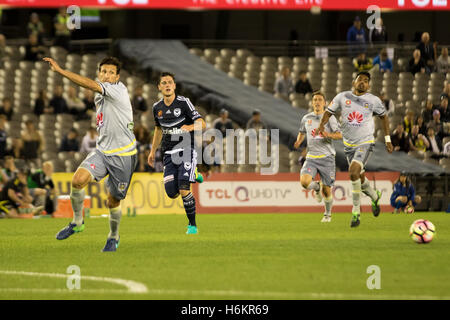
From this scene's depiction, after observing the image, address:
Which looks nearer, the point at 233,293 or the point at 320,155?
the point at 233,293

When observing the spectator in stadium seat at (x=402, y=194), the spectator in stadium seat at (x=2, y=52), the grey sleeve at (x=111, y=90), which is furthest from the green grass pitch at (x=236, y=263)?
the spectator in stadium seat at (x=2, y=52)

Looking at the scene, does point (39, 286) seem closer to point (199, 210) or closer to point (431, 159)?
point (199, 210)

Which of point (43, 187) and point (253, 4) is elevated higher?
point (253, 4)

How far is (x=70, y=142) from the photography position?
82.9 ft

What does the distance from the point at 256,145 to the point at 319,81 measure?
5980 millimetres

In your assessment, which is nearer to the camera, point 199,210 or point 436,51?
point 199,210

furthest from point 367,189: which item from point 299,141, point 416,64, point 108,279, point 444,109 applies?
point 416,64

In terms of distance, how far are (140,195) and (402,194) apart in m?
7.08

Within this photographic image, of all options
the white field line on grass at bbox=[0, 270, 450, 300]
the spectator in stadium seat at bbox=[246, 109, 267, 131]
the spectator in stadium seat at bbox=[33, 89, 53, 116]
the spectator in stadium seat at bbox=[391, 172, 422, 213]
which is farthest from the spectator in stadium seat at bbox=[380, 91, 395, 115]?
the white field line on grass at bbox=[0, 270, 450, 300]

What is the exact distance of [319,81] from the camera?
30938 millimetres

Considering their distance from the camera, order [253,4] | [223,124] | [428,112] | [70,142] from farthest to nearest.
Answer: [253,4] < [428,112] < [223,124] < [70,142]

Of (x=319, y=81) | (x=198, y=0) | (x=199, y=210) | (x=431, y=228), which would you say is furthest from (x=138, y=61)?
(x=431, y=228)

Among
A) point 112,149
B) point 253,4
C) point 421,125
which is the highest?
point 253,4

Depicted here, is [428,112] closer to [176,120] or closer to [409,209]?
[409,209]
